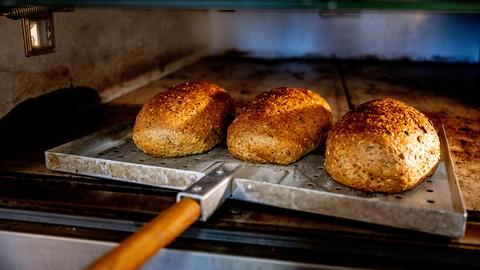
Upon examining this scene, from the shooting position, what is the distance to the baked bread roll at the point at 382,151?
39.1 inches

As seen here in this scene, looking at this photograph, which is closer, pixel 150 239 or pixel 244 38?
pixel 150 239

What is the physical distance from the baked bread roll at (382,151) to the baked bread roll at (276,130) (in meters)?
0.11

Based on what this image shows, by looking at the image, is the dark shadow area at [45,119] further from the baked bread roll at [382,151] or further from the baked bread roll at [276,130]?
the baked bread roll at [382,151]

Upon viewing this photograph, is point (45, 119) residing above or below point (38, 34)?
below

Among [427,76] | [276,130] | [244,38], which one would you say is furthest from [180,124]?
[244,38]

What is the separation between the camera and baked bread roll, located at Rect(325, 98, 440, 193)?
99 centimetres

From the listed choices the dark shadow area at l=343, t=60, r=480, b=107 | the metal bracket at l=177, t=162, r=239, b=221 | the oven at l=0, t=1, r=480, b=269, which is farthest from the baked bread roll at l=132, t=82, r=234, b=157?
the dark shadow area at l=343, t=60, r=480, b=107

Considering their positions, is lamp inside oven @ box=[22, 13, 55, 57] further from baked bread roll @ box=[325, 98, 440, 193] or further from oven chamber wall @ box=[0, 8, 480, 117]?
baked bread roll @ box=[325, 98, 440, 193]

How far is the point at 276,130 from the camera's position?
3.82 ft

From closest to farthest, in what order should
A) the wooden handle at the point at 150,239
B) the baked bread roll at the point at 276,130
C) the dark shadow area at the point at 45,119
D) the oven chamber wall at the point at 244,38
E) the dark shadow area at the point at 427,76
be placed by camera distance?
1. the wooden handle at the point at 150,239
2. the baked bread roll at the point at 276,130
3. the dark shadow area at the point at 45,119
4. the oven chamber wall at the point at 244,38
5. the dark shadow area at the point at 427,76

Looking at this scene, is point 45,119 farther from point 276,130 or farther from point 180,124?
point 276,130

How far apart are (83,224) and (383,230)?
23.6 inches

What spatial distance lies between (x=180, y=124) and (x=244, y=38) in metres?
1.82

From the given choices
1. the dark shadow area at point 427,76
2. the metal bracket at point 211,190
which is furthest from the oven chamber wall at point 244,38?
the metal bracket at point 211,190
